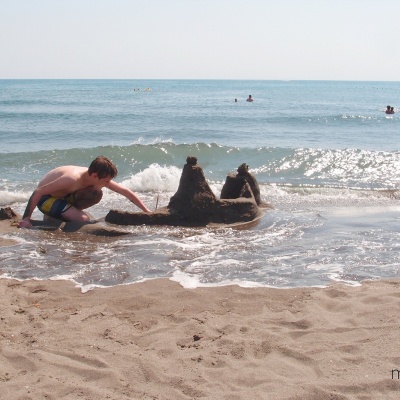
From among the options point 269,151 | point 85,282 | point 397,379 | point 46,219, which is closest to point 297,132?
point 269,151

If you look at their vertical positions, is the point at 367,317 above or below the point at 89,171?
below

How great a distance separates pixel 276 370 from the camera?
353 centimetres

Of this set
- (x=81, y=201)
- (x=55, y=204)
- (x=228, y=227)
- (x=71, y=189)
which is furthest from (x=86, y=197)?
(x=228, y=227)

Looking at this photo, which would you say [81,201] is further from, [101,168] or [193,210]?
[193,210]

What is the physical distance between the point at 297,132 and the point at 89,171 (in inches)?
769

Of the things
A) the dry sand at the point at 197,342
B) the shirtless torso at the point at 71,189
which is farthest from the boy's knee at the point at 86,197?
the dry sand at the point at 197,342

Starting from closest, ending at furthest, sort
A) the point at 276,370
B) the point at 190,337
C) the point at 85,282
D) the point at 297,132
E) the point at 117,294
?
the point at 276,370
the point at 190,337
the point at 117,294
the point at 85,282
the point at 297,132

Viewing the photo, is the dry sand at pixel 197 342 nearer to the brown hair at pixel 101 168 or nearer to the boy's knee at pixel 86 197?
the brown hair at pixel 101 168

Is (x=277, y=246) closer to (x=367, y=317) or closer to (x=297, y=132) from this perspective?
(x=367, y=317)

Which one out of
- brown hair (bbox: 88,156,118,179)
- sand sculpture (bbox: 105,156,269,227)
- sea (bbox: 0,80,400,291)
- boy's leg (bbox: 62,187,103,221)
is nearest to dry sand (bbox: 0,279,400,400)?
sea (bbox: 0,80,400,291)

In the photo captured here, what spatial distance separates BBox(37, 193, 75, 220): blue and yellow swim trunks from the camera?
7461 mm

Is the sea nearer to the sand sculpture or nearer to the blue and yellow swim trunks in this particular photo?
the sand sculpture

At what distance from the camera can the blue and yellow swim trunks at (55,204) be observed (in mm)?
7461

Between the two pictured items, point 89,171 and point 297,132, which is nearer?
point 89,171
